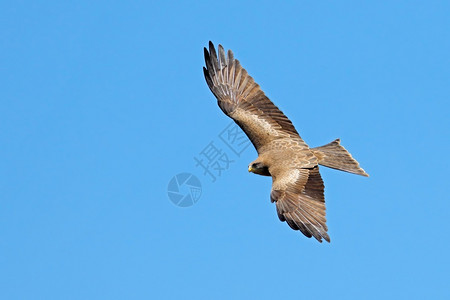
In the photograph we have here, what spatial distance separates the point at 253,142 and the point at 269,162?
1.29 metres

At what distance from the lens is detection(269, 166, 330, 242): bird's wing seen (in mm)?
14453

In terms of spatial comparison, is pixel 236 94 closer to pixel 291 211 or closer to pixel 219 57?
pixel 219 57

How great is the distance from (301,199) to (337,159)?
217 centimetres

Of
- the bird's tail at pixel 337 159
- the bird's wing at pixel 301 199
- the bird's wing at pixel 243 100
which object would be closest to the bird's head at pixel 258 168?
the bird's wing at pixel 301 199

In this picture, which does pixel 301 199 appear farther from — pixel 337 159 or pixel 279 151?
pixel 337 159

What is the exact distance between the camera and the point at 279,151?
55.1 ft

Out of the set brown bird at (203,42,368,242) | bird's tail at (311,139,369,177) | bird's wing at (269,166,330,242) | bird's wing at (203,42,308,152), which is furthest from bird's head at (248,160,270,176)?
bird's tail at (311,139,369,177)

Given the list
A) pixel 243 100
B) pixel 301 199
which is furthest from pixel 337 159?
pixel 243 100

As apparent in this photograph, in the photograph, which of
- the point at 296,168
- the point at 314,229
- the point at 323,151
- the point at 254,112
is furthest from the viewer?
the point at 254,112

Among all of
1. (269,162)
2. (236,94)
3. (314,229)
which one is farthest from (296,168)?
(236,94)

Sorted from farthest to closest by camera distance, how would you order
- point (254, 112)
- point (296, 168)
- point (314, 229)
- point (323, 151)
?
1. point (254, 112)
2. point (323, 151)
3. point (296, 168)
4. point (314, 229)

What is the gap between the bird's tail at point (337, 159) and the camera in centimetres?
1672

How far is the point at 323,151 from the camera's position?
17000mm

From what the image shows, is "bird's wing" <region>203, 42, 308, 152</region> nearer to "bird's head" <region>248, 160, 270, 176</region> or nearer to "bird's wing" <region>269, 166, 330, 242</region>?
"bird's head" <region>248, 160, 270, 176</region>
